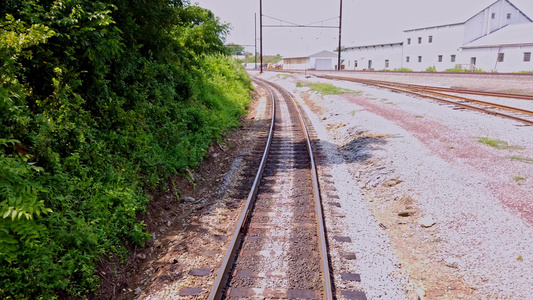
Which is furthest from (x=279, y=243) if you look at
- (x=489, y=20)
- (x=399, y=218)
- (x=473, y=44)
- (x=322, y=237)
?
(x=489, y=20)

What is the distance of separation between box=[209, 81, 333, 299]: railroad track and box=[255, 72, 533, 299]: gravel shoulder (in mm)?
583

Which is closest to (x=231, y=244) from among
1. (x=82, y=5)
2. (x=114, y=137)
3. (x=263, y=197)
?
(x=263, y=197)

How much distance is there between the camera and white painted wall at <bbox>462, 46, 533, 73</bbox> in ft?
135

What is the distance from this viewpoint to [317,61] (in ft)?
289

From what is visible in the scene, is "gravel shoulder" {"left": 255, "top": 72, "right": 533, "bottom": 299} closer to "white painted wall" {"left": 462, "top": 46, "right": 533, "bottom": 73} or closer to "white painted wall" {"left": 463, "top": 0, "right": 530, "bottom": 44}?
"white painted wall" {"left": 462, "top": 46, "right": 533, "bottom": 73}

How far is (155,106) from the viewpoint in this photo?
9.50 m

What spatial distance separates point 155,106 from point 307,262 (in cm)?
622

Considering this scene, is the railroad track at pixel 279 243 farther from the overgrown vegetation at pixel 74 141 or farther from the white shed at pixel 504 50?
the white shed at pixel 504 50

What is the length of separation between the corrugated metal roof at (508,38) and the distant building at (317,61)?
131ft

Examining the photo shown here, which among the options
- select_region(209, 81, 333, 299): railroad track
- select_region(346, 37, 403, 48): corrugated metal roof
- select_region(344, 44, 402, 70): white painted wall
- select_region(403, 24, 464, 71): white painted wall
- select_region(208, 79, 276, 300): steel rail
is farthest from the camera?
select_region(344, 44, 402, 70): white painted wall

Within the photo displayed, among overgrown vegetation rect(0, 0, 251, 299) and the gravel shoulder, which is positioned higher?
overgrown vegetation rect(0, 0, 251, 299)

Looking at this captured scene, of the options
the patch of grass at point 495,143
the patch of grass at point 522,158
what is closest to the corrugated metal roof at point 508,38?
the patch of grass at point 495,143

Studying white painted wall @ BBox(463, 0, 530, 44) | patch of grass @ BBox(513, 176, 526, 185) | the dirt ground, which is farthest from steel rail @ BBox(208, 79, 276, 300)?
white painted wall @ BBox(463, 0, 530, 44)

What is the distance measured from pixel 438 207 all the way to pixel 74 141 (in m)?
6.63
